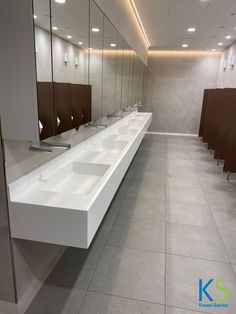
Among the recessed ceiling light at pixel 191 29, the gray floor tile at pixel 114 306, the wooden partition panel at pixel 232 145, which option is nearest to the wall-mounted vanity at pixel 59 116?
the gray floor tile at pixel 114 306

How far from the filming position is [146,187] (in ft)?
12.5

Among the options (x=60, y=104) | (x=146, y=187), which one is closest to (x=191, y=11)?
(x=146, y=187)

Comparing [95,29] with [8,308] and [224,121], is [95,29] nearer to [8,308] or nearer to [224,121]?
[8,308]

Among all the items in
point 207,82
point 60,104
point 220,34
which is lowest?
point 60,104

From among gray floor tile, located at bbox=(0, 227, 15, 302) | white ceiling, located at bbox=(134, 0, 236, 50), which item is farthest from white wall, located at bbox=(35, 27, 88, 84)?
white ceiling, located at bbox=(134, 0, 236, 50)

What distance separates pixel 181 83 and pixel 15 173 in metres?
7.65

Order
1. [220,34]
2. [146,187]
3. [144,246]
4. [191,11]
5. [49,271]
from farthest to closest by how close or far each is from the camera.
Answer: [220,34]
[191,11]
[146,187]
[144,246]
[49,271]

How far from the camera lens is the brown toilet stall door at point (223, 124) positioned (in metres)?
4.08

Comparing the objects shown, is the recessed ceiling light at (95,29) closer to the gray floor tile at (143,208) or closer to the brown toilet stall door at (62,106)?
the brown toilet stall door at (62,106)

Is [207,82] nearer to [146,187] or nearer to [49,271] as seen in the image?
[146,187]

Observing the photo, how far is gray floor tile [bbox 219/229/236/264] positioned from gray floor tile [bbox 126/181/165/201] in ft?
3.14

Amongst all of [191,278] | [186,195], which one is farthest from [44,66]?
[186,195]

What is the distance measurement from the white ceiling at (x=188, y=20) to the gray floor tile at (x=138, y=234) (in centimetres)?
334

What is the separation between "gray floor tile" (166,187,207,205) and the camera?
345 centimetres
